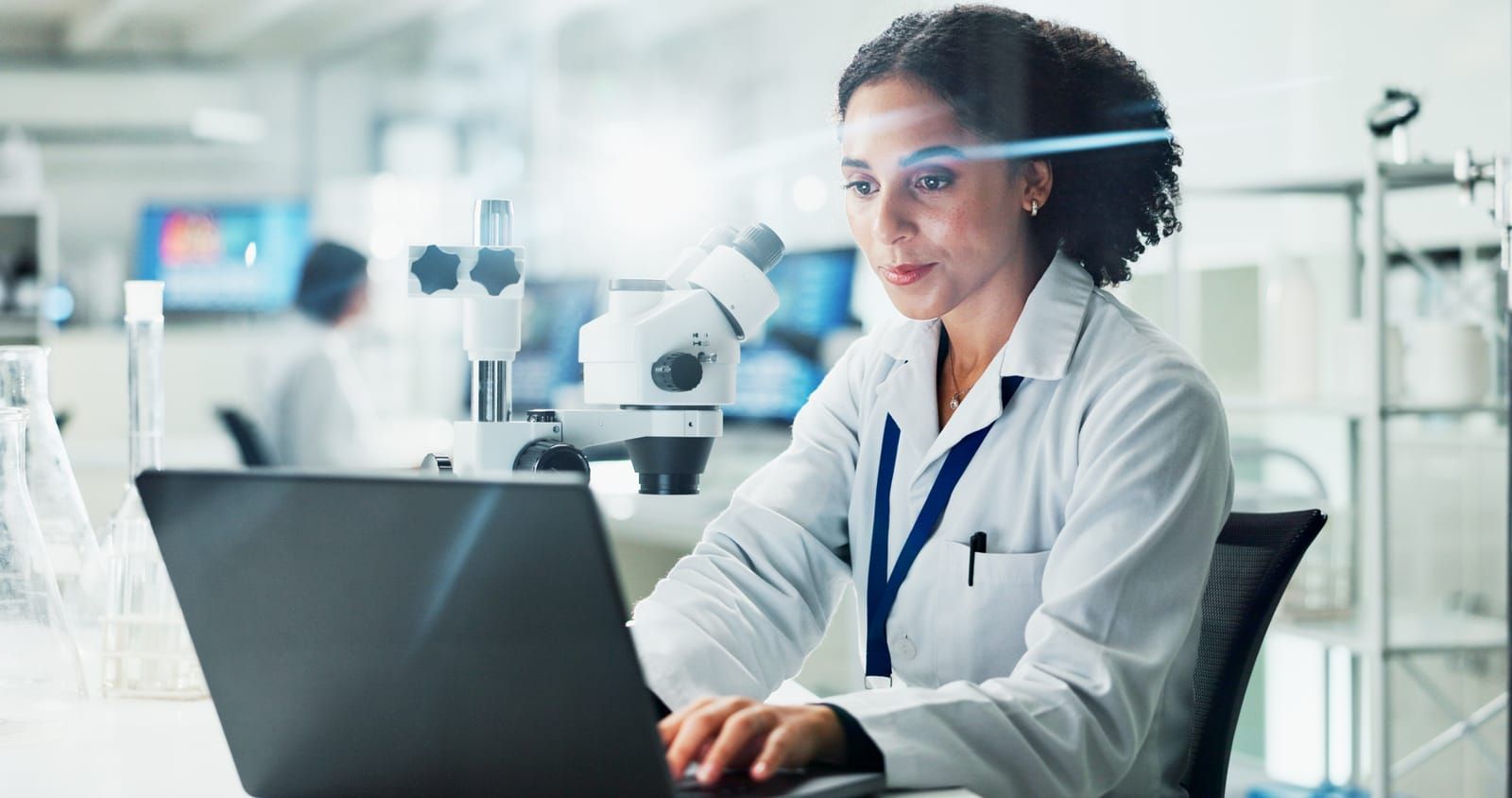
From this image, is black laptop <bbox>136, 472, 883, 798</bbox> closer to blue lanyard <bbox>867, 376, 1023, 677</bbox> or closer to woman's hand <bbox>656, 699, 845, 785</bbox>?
woman's hand <bbox>656, 699, 845, 785</bbox>

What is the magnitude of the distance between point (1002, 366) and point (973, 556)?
0.16 metres

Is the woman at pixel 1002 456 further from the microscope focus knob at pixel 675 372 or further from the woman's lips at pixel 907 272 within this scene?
the microscope focus knob at pixel 675 372

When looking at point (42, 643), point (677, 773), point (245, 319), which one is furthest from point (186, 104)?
point (677, 773)

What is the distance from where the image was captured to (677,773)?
0.78 meters

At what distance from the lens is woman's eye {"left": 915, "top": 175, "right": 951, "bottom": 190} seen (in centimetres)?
123

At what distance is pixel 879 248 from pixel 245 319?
5.62m

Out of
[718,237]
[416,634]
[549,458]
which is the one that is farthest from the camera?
[718,237]

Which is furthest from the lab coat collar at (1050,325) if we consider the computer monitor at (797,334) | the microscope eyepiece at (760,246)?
the computer monitor at (797,334)

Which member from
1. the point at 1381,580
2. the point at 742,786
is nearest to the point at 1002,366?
the point at 742,786

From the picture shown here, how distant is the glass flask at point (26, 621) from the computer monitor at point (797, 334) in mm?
2077

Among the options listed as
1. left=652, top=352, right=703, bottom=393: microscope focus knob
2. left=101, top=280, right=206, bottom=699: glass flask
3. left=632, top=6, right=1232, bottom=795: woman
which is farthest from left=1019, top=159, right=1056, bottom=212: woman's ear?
left=101, top=280, right=206, bottom=699: glass flask

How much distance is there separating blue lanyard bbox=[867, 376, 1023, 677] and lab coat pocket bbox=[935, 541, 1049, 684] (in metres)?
0.04

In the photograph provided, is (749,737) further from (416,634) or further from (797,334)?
(797,334)

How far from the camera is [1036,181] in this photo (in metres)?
1.29
